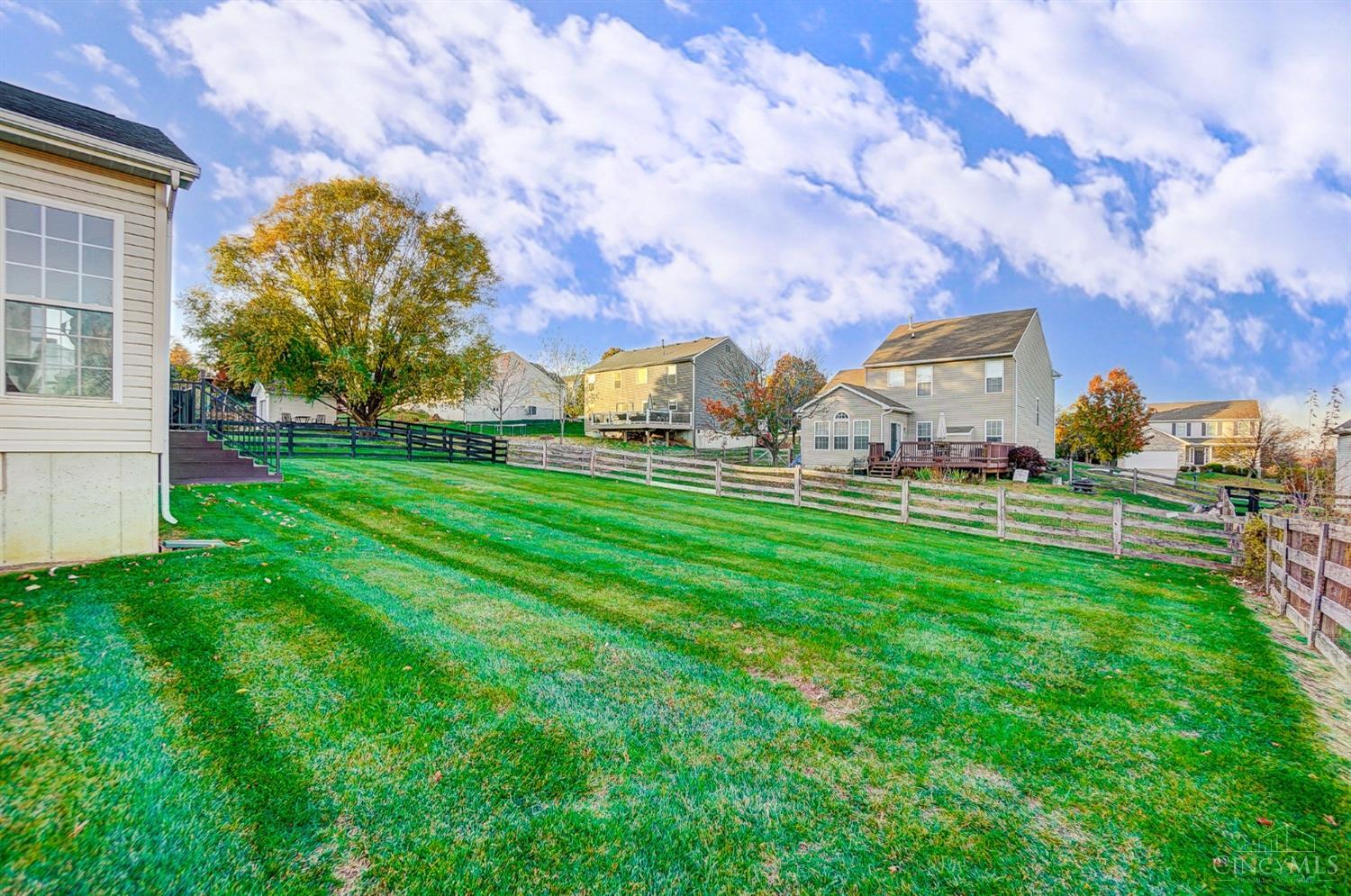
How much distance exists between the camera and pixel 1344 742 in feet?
11.1

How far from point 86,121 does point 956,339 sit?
30.0 meters

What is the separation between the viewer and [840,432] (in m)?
27.0

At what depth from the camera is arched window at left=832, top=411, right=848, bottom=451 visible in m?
26.8

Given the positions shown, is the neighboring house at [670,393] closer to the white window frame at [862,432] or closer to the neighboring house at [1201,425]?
the white window frame at [862,432]

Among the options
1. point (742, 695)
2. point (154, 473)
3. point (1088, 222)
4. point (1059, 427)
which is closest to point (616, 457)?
point (154, 473)

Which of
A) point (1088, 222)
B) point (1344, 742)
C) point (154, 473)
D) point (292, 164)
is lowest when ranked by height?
point (1344, 742)

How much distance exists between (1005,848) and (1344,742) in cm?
290

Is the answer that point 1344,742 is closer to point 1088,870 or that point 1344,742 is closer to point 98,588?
point 1088,870

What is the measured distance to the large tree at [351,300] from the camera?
2445 cm

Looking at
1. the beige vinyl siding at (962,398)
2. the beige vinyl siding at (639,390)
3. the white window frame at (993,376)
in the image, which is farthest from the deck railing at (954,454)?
the beige vinyl siding at (639,390)

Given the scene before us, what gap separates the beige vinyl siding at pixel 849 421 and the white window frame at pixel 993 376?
3.85m

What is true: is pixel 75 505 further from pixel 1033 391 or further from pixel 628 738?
pixel 1033 391

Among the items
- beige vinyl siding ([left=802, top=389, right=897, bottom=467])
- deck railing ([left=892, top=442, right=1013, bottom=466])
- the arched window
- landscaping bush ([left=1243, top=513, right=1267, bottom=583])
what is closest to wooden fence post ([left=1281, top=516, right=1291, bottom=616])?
landscaping bush ([left=1243, top=513, right=1267, bottom=583])

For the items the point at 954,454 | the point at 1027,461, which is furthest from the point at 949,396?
the point at 1027,461
